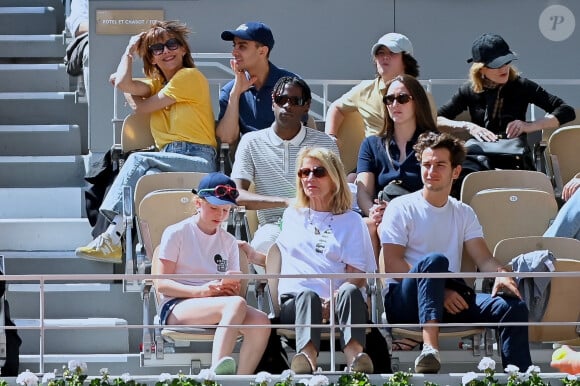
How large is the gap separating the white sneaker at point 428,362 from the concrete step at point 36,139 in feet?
15.1

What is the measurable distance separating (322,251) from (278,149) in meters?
1.37

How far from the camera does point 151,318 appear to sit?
34.4 ft

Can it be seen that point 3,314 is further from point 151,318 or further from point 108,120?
point 108,120

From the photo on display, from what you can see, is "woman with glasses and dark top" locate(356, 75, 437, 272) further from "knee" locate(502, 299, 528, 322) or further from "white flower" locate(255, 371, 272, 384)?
"white flower" locate(255, 371, 272, 384)

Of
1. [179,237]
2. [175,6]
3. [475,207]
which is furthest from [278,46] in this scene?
[179,237]

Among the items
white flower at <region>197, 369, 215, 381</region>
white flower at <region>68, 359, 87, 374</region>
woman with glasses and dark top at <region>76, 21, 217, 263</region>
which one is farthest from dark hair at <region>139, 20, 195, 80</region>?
white flower at <region>197, 369, 215, 381</region>

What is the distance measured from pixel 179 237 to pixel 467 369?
6.08 ft

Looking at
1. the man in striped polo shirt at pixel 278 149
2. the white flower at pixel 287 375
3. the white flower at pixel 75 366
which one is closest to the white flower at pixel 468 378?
the white flower at pixel 287 375

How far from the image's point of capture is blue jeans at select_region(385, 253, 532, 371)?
9.35 meters

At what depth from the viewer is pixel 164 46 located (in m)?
11.5

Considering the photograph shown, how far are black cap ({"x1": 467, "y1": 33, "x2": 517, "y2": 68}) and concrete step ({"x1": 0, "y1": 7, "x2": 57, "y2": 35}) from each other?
431 centimetres

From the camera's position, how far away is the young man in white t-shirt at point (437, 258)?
936cm

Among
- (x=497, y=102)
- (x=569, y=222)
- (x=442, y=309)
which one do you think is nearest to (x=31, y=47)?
(x=497, y=102)

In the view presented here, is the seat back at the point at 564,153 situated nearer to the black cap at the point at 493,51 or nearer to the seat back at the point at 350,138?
the black cap at the point at 493,51
